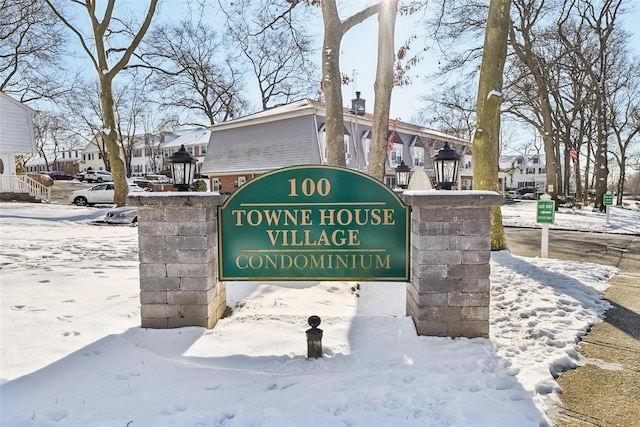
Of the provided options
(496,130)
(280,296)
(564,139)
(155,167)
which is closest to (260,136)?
(496,130)

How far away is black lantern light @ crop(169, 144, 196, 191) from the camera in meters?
4.68

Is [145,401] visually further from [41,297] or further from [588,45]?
[588,45]

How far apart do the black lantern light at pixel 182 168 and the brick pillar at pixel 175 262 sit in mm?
829

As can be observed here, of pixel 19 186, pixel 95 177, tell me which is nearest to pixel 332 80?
pixel 19 186

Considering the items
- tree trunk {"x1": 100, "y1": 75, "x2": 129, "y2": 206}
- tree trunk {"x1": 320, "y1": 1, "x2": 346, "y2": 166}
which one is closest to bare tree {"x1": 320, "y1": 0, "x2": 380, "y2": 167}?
tree trunk {"x1": 320, "y1": 1, "x2": 346, "y2": 166}

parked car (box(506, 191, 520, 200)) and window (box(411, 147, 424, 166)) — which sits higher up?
window (box(411, 147, 424, 166))

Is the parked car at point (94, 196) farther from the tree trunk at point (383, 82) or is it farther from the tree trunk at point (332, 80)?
the tree trunk at point (383, 82)

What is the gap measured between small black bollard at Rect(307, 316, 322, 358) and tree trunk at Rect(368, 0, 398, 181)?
5.27 metres

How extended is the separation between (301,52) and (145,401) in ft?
38.5

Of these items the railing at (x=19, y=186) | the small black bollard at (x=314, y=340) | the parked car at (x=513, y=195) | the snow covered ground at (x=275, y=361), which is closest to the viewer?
the snow covered ground at (x=275, y=361)

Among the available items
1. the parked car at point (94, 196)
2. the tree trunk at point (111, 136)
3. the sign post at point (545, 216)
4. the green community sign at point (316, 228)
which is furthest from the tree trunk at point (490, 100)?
the parked car at point (94, 196)

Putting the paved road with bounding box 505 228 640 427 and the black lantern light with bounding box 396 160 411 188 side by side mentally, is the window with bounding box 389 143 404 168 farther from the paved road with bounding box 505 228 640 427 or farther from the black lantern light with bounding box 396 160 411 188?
the paved road with bounding box 505 228 640 427

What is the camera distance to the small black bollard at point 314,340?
3422 millimetres

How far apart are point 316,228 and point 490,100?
20.6 ft
